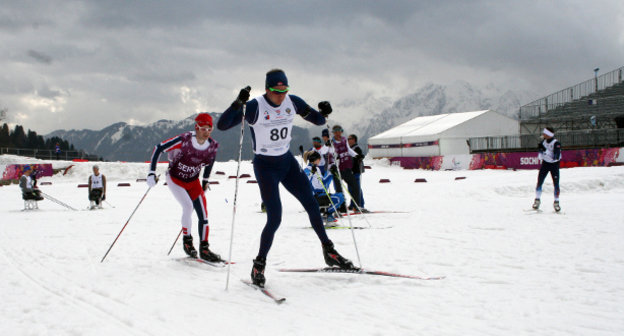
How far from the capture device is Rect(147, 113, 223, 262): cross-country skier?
586 cm

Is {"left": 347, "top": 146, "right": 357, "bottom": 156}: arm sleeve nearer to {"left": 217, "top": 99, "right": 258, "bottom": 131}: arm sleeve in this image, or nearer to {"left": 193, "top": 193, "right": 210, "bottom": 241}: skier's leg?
{"left": 193, "top": 193, "right": 210, "bottom": 241}: skier's leg

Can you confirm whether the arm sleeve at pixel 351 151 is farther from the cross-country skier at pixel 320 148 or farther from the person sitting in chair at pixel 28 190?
the person sitting in chair at pixel 28 190

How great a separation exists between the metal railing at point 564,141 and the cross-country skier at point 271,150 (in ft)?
92.8

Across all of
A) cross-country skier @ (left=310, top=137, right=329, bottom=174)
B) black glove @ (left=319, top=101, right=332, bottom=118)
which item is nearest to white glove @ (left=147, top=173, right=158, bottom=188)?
black glove @ (left=319, top=101, right=332, bottom=118)

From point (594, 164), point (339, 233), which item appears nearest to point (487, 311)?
point (339, 233)

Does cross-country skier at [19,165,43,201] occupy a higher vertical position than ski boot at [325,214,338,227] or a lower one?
higher

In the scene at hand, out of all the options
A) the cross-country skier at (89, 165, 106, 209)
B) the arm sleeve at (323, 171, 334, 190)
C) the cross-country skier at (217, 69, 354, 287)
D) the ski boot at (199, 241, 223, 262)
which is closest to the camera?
the cross-country skier at (217, 69, 354, 287)

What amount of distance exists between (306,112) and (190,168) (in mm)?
2060

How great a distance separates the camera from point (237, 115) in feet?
14.4

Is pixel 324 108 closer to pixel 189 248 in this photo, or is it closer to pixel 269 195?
pixel 269 195

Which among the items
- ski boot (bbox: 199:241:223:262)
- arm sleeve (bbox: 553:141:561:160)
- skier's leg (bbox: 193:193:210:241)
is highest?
arm sleeve (bbox: 553:141:561:160)

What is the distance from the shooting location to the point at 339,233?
26.6 feet

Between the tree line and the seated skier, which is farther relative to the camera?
the tree line

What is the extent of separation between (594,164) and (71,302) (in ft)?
83.1
